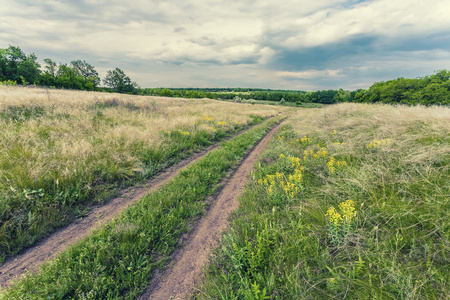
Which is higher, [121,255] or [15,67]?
[15,67]

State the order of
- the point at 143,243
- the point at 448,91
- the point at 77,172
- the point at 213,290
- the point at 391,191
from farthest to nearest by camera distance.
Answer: the point at 448,91, the point at 77,172, the point at 391,191, the point at 143,243, the point at 213,290

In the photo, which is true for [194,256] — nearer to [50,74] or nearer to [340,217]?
[340,217]

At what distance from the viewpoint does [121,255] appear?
8.64 feet

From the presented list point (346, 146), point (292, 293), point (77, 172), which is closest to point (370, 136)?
point (346, 146)

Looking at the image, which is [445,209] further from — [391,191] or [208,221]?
[208,221]

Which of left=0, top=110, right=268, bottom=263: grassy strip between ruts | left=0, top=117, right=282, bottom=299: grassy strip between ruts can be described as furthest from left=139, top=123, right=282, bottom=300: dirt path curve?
left=0, top=110, right=268, bottom=263: grassy strip between ruts

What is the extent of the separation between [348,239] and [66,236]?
15.8ft

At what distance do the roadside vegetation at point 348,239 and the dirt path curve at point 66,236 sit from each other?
8.30 ft

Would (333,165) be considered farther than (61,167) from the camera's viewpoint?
Yes

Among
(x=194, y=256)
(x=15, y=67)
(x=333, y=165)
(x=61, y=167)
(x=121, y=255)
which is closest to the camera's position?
(x=121, y=255)

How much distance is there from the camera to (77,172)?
14.5 feet

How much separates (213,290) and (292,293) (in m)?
1.00

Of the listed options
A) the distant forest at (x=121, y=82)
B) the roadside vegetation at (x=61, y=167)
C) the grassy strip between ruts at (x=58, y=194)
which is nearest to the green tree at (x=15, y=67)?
the distant forest at (x=121, y=82)

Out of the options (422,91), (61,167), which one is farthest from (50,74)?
(422,91)
